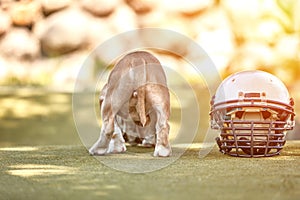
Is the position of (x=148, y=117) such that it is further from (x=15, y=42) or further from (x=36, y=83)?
(x=15, y=42)

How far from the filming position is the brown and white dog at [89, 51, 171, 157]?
5.28 feet

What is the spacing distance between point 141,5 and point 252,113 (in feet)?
6.15

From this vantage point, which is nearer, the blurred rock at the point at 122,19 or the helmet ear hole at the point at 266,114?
the helmet ear hole at the point at 266,114

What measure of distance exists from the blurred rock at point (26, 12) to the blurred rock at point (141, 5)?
0.56 meters

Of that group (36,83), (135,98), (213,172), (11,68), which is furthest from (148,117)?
(11,68)

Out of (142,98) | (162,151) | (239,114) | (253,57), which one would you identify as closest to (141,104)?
(142,98)

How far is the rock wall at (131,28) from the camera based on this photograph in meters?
3.24

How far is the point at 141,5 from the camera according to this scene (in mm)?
3365

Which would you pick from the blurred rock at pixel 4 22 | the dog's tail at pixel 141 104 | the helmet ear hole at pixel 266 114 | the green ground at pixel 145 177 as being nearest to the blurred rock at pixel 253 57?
the green ground at pixel 145 177

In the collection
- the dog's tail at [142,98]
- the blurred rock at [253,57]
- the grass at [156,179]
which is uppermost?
the blurred rock at [253,57]

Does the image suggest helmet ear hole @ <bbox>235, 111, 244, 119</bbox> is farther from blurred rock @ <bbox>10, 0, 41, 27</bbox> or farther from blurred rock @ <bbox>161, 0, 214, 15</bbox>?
blurred rock @ <bbox>10, 0, 41, 27</bbox>

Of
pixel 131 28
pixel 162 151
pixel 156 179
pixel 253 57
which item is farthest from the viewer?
pixel 131 28

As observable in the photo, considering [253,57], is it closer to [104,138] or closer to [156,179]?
[104,138]

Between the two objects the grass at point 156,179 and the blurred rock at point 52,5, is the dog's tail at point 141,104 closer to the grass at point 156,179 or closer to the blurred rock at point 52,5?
the grass at point 156,179
